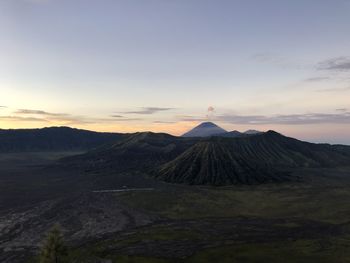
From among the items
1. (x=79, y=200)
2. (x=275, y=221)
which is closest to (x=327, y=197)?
(x=275, y=221)

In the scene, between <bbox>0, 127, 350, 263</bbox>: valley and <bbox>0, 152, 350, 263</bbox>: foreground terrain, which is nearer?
<bbox>0, 152, 350, 263</bbox>: foreground terrain

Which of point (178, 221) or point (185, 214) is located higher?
point (185, 214)

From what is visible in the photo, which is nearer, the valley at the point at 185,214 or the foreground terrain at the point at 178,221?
the foreground terrain at the point at 178,221

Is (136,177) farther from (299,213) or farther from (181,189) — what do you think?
(299,213)

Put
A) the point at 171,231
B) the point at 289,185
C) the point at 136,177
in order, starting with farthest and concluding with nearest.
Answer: the point at 136,177 < the point at 289,185 < the point at 171,231

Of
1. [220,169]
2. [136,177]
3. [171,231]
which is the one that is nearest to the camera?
[171,231]

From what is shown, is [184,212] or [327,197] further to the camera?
[327,197]

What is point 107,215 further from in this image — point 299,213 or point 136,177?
point 136,177

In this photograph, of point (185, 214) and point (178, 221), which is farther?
point (185, 214)
